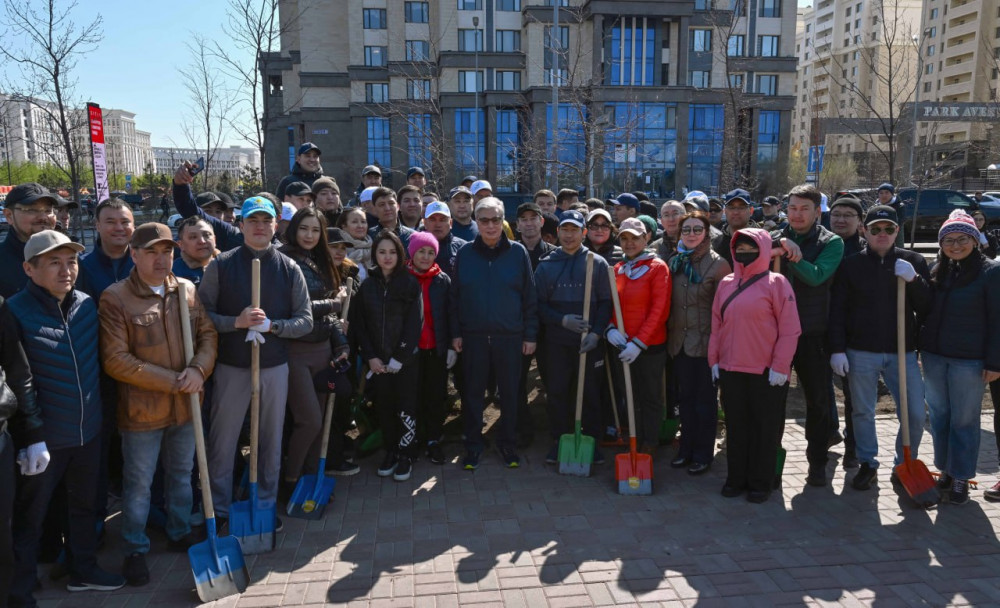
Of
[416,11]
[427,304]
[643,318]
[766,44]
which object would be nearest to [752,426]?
[643,318]

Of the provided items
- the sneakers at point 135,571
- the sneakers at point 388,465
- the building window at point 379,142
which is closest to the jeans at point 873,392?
the sneakers at point 388,465

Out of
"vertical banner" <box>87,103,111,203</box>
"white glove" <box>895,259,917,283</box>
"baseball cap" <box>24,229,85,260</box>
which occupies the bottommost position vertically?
"white glove" <box>895,259,917,283</box>

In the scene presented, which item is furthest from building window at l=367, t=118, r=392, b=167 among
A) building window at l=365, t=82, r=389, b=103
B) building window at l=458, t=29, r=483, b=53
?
building window at l=458, t=29, r=483, b=53

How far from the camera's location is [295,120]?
5138 cm

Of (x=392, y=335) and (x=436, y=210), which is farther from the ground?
(x=436, y=210)

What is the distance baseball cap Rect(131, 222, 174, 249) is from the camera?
3619 millimetres

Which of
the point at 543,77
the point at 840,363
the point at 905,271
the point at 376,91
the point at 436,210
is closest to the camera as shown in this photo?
the point at 905,271

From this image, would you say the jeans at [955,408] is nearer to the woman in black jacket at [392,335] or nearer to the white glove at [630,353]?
the white glove at [630,353]

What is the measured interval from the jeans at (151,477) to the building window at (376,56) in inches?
1833

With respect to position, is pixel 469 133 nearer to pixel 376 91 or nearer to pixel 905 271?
pixel 376 91

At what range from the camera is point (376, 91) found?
154 feet

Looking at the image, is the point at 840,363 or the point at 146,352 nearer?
the point at 146,352

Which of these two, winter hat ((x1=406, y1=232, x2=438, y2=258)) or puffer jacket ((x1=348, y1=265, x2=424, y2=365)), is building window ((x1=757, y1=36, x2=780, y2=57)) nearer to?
winter hat ((x1=406, y1=232, x2=438, y2=258))

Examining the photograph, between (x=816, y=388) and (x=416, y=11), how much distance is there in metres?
46.3
